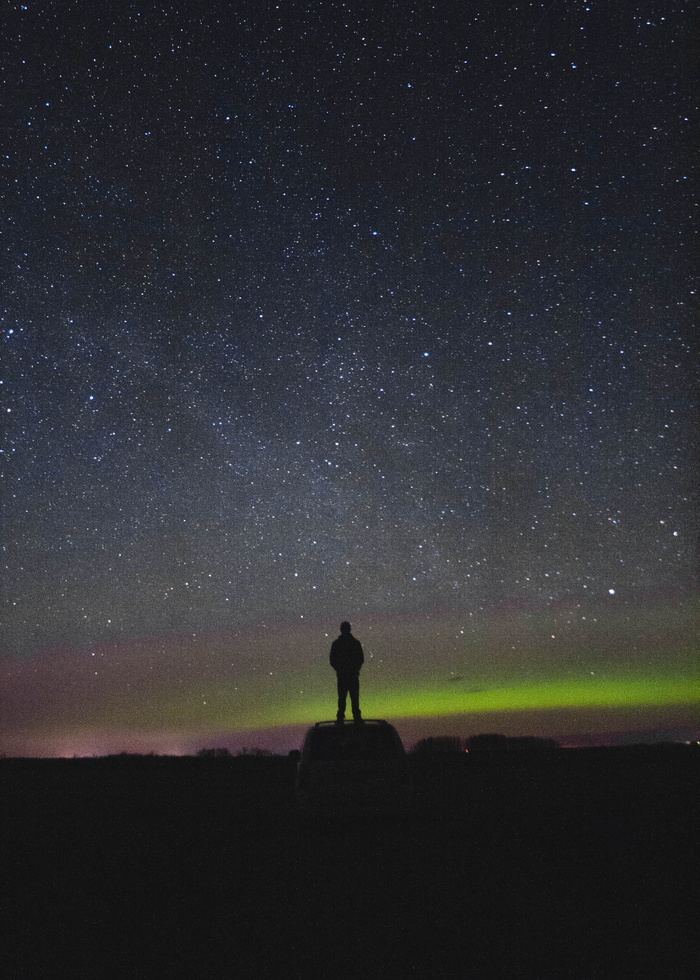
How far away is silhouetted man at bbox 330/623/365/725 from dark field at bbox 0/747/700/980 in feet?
7.21

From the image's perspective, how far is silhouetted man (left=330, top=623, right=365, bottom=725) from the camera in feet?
47.7

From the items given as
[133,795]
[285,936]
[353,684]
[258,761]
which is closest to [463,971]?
[285,936]

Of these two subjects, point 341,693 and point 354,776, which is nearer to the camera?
point 354,776

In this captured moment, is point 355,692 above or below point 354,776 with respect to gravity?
above

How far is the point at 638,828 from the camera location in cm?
909

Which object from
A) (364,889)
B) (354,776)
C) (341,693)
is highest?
(341,693)

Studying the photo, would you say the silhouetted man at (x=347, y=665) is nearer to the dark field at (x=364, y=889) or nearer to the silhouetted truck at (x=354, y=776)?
the dark field at (x=364, y=889)

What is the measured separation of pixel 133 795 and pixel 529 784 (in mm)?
6931

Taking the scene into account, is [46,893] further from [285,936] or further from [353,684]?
[353,684]

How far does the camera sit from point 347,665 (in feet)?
47.8

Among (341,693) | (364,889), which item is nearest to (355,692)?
(341,693)

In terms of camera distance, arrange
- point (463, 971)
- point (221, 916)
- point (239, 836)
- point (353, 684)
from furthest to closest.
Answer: point (353, 684)
point (239, 836)
point (221, 916)
point (463, 971)

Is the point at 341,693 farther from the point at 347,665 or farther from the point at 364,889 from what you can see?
the point at 364,889

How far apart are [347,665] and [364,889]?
27.0 feet
